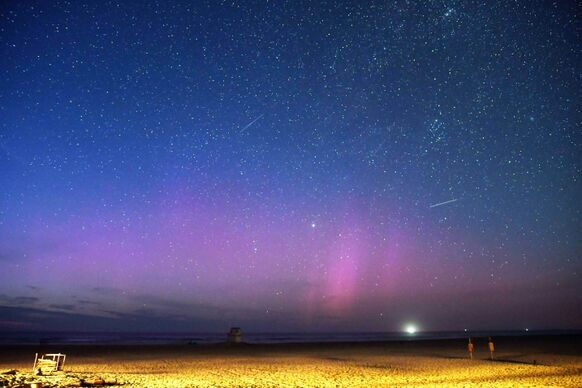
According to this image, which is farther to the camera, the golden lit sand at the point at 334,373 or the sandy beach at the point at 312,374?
the golden lit sand at the point at 334,373

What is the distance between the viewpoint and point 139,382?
1664 cm

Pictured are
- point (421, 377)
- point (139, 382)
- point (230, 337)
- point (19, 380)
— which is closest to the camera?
point (19, 380)

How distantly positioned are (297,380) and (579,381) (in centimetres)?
1085

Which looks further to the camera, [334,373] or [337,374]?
[334,373]

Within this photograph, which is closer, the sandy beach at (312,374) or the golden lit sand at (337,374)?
the sandy beach at (312,374)

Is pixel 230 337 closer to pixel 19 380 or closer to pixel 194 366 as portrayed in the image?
pixel 194 366

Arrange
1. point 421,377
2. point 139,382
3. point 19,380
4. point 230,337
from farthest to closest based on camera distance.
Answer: point 230,337 < point 421,377 < point 139,382 < point 19,380

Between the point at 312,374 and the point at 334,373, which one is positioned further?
the point at 334,373

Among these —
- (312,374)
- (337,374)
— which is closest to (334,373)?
(337,374)

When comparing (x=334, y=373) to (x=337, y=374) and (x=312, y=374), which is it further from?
(x=312, y=374)

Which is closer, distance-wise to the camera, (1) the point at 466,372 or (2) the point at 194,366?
(1) the point at 466,372

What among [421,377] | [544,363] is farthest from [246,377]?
[544,363]

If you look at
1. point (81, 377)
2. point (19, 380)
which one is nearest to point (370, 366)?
point (81, 377)

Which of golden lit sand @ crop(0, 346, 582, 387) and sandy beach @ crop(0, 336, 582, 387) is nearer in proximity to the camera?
sandy beach @ crop(0, 336, 582, 387)
